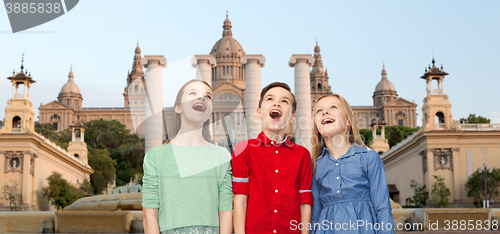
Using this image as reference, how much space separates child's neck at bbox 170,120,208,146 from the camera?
16.4ft

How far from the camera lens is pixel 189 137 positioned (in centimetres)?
501

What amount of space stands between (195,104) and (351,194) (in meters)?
1.81

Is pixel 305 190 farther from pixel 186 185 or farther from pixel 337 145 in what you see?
pixel 186 185

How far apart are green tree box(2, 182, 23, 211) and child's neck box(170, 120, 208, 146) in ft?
114

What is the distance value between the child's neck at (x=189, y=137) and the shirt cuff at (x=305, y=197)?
1.12 meters

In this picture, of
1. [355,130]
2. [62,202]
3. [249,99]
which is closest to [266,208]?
[355,130]

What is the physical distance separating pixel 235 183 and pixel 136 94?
2.14 metres

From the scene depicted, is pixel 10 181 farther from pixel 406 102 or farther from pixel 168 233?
pixel 406 102

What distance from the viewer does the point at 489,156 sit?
3734 centimetres

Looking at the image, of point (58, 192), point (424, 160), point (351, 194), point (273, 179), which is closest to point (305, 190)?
point (273, 179)

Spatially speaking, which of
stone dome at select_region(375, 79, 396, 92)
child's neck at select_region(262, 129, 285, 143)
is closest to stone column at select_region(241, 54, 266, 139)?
child's neck at select_region(262, 129, 285, 143)

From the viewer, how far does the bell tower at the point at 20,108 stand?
1510 inches

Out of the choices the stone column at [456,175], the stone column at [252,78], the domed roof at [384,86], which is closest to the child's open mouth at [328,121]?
the stone column at [252,78]

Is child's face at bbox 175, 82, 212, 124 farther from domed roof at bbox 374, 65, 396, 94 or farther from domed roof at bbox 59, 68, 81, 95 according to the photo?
domed roof at bbox 59, 68, 81, 95
